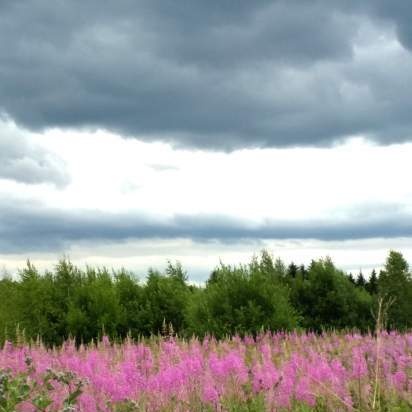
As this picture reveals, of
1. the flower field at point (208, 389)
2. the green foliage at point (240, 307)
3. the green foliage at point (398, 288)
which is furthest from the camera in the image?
the green foliage at point (398, 288)

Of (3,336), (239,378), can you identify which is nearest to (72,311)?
(3,336)

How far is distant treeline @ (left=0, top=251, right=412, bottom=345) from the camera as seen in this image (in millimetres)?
13273

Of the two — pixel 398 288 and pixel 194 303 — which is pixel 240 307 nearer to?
pixel 194 303

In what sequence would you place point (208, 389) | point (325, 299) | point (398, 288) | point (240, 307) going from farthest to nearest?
point (398, 288) < point (325, 299) < point (240, 307) < point (208, 389)

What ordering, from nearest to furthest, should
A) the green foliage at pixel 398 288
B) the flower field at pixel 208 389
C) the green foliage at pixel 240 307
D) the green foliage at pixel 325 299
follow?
1. the flower field at pixel 208 389
2. the green foliage at pixel 240 307
3. the green foliage at pixel 325 299
4. the green foliage at pixel 398 288

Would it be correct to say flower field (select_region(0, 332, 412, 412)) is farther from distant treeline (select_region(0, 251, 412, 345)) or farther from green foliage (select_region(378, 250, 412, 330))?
green foliage (select_region(378, 250, 412, 330))

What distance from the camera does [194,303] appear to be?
14.0 m

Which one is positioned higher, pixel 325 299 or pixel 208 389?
pixel 208 389

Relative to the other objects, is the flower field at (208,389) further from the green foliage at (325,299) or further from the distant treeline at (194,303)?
the green foliage at (325,299)

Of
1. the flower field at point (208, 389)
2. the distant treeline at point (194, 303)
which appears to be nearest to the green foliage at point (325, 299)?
the distant treeline at point (194, 303)

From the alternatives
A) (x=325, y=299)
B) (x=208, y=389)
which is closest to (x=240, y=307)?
(x=325, y=299)

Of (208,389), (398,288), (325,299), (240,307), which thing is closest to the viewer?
(208,389)

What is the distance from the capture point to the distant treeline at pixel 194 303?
1327 centimetres

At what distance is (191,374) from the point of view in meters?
6.09
